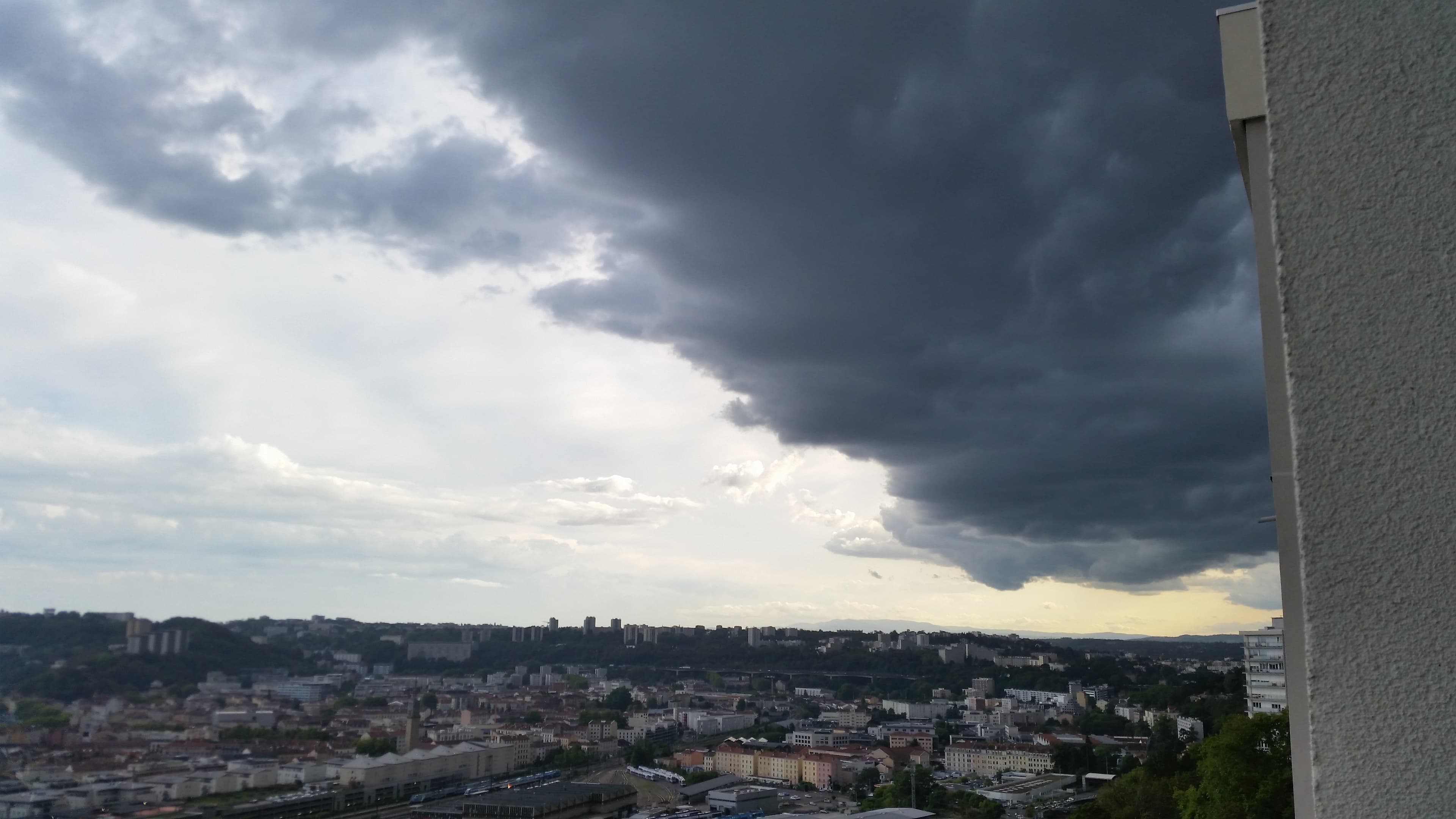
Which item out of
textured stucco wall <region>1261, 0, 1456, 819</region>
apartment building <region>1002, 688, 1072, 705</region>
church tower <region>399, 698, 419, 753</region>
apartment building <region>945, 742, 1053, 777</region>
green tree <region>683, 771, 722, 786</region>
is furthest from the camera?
apartment building <region>1002, 688, 1072, 705</region>

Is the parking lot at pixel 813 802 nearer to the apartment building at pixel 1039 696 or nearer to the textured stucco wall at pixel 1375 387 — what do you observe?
the apartment building at pixel 1039 696

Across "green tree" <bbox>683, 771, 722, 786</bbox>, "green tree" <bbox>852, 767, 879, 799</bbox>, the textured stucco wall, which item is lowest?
"green tree" <bbox>683, 771, 722, 786</bbox>

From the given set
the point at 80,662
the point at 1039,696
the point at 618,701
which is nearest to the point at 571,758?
the point at 618,701

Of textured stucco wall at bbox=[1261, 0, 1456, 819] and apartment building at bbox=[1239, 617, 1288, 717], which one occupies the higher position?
textured stucco wall at bbox=[1261, 0, 1456, 819]

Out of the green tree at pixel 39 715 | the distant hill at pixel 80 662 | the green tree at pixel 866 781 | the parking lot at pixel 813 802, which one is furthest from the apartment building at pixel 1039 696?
the green tree at pixel 39 715

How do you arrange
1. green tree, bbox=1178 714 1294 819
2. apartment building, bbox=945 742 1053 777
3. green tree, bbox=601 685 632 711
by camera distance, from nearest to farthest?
1. green tree, bbox=1178 714 1294 819
2. apartment building, bbox=945 742 1053 777
3. green tree, bbox=601 685 632 711

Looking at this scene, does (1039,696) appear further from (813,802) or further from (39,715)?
(39,715)

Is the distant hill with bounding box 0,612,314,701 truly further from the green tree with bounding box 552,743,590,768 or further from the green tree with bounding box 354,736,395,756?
the green tree with bounding box 552,743,590,768

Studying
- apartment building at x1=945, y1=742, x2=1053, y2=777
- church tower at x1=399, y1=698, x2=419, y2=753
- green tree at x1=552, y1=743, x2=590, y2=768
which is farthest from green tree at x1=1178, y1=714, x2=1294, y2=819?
green tree at x1=552, y1=743, x2=590, y2=768
